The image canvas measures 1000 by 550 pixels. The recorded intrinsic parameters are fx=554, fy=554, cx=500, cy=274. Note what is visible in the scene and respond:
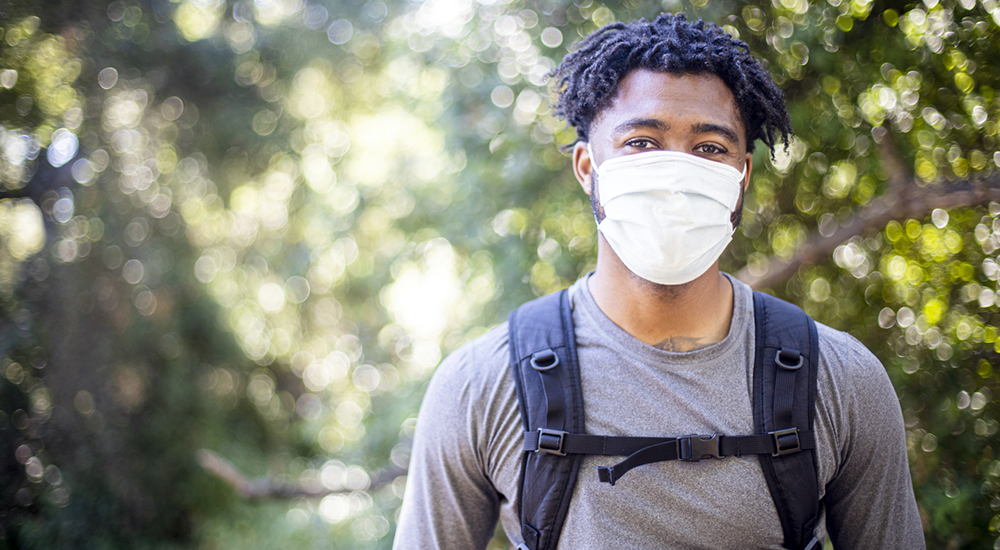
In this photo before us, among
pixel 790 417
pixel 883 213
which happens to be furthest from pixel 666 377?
pixel 883 213

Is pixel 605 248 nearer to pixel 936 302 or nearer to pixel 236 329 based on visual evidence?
pixel 936 302

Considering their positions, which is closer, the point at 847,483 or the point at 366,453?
the point at 847,483

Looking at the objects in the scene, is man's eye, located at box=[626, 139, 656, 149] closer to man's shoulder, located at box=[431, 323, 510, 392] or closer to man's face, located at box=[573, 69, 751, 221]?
man's face, located at box=[573, 69, 751, 221]

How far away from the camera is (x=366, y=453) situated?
10.6 feet

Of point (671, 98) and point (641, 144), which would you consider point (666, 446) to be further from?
point (671, 98)

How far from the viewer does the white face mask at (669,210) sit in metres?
1.38

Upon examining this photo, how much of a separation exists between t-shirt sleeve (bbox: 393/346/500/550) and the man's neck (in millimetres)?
427

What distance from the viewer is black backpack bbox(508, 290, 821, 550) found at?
1.25 meters

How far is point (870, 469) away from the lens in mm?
1301

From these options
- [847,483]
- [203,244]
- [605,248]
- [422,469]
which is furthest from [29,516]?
[847,483]

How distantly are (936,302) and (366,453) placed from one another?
2879mm

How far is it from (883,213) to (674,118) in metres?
1.36

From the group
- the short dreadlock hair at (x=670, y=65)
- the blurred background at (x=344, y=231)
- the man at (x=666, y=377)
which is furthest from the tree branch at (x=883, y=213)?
the man at (x=666, y=377)

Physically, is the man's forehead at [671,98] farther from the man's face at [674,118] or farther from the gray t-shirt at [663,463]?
the gray t-shirt at [663,463]
